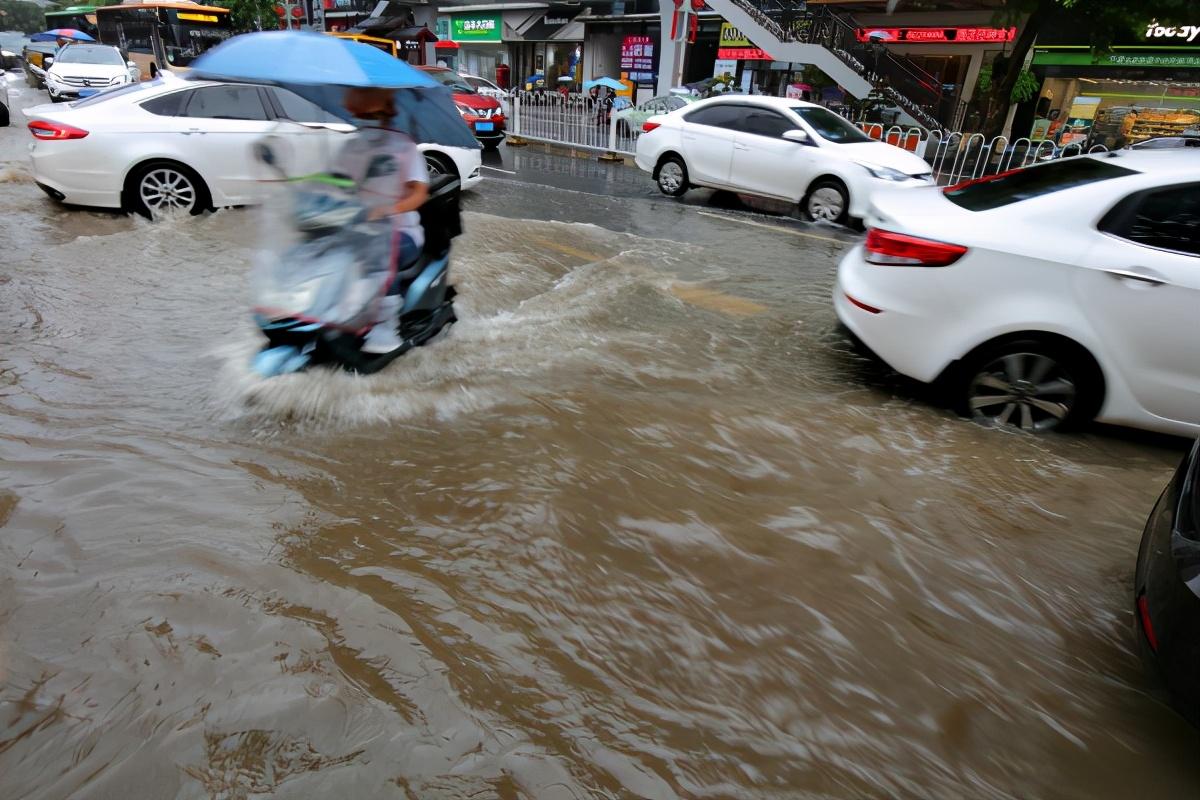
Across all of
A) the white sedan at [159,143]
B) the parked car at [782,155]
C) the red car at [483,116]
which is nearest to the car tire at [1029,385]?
the parked car at [782,155]

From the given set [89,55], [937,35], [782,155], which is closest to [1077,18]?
→ [937,35]

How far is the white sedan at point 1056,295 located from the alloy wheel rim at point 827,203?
5806 mm

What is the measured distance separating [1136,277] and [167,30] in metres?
34.2

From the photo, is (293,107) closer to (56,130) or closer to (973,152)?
(56,130)

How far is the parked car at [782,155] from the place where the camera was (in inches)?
388

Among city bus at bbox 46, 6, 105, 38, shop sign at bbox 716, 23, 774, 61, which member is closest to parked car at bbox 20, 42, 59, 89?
city bus at bbox 46, 6, 105, 38

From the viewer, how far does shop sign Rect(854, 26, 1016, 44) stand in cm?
2050

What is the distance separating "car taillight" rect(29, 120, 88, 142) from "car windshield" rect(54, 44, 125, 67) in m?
17.7

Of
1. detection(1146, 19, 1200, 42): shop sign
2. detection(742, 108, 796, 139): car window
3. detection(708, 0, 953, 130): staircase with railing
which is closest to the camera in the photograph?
detection(742, 108, 796, 139): car window

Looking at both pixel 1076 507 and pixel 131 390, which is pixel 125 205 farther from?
pixel 1076 507

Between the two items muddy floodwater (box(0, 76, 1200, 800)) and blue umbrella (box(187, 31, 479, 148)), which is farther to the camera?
blue umbrella (box(187, 31, 479, 148))

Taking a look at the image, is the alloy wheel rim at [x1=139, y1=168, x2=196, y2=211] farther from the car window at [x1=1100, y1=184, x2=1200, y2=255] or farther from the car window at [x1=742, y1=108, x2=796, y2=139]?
the car window at [x1=1100, y1=184, x2=1200, y2=255]

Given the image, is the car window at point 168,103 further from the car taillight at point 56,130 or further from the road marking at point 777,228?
the road marking at point 777,228

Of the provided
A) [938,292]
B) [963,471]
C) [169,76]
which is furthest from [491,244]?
[963,471]
